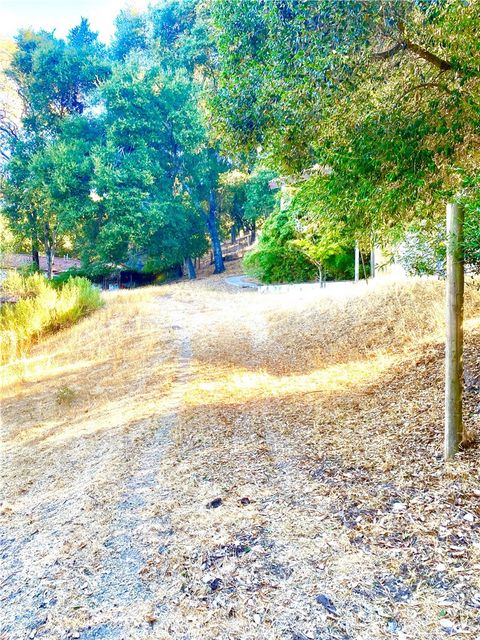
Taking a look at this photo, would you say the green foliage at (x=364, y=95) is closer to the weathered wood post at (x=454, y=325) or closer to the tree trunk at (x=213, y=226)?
the weathered wood post at (x=454, y=325)

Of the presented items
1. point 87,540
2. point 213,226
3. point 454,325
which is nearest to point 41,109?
point 213,226

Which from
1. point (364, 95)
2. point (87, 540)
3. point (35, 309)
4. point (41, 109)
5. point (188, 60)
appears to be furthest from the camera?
point (188, 60)

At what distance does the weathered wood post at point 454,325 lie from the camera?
2.75 m

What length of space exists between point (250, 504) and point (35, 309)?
9745mm

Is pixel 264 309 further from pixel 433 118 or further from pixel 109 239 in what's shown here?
pixel 109 239

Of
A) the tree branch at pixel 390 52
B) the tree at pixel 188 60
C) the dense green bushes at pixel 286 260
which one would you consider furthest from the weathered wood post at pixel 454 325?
the tree at pixel 188 60

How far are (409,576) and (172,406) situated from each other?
10.7ft

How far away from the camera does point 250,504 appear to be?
265 cm

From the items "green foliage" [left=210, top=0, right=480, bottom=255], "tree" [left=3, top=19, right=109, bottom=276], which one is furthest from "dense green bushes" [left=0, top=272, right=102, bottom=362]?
"green foliage" [left=210, top=0, right=480, bottom=255]

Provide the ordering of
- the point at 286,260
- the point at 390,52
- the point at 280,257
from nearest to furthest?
the point at 390,52
the point at 286,260
the point at 280,257

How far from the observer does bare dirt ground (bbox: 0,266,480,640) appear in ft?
6.04

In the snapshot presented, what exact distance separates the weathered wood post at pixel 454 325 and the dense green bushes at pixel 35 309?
8.42 m

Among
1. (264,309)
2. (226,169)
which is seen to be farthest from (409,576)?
(226,169)

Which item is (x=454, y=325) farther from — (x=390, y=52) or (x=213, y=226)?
(x=213, y=226)
